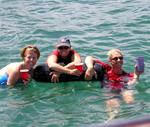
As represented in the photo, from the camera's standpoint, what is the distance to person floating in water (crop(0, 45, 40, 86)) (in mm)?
6066

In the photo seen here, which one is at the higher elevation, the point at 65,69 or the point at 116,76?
the point at 65,69

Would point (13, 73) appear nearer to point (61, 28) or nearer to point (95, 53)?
point (95, 53)

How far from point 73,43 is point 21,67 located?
3539 millimetres

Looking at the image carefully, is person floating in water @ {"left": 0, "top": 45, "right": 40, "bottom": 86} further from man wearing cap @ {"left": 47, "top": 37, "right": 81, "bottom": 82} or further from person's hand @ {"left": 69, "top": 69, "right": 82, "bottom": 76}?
person's hand @ {"left": 69, "top": 69, "right": 82, "bottom": 76}

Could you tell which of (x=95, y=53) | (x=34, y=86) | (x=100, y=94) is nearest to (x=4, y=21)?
(x=95, y=53)

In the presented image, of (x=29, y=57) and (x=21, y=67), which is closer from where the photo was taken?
(x=29, y=57)

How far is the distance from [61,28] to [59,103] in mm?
5344

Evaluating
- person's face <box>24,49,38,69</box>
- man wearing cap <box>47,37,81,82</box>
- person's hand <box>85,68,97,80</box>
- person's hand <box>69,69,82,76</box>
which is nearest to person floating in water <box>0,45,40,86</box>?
person's face <box>24,49,38,69</box>

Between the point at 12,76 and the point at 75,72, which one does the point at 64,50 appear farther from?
the point at 12,76

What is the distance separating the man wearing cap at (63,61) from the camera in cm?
634

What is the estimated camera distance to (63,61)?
671 centimetres

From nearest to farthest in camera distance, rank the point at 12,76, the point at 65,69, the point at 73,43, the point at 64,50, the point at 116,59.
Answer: the point at 116,59 → the point at 12,76 → the point at 65,69 → the point at 64,50 → the point at 73,43

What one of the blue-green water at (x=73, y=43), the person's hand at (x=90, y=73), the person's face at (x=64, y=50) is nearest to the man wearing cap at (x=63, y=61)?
the person's face at (x=64, y=50)

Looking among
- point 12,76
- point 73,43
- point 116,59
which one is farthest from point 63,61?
point 73,43
